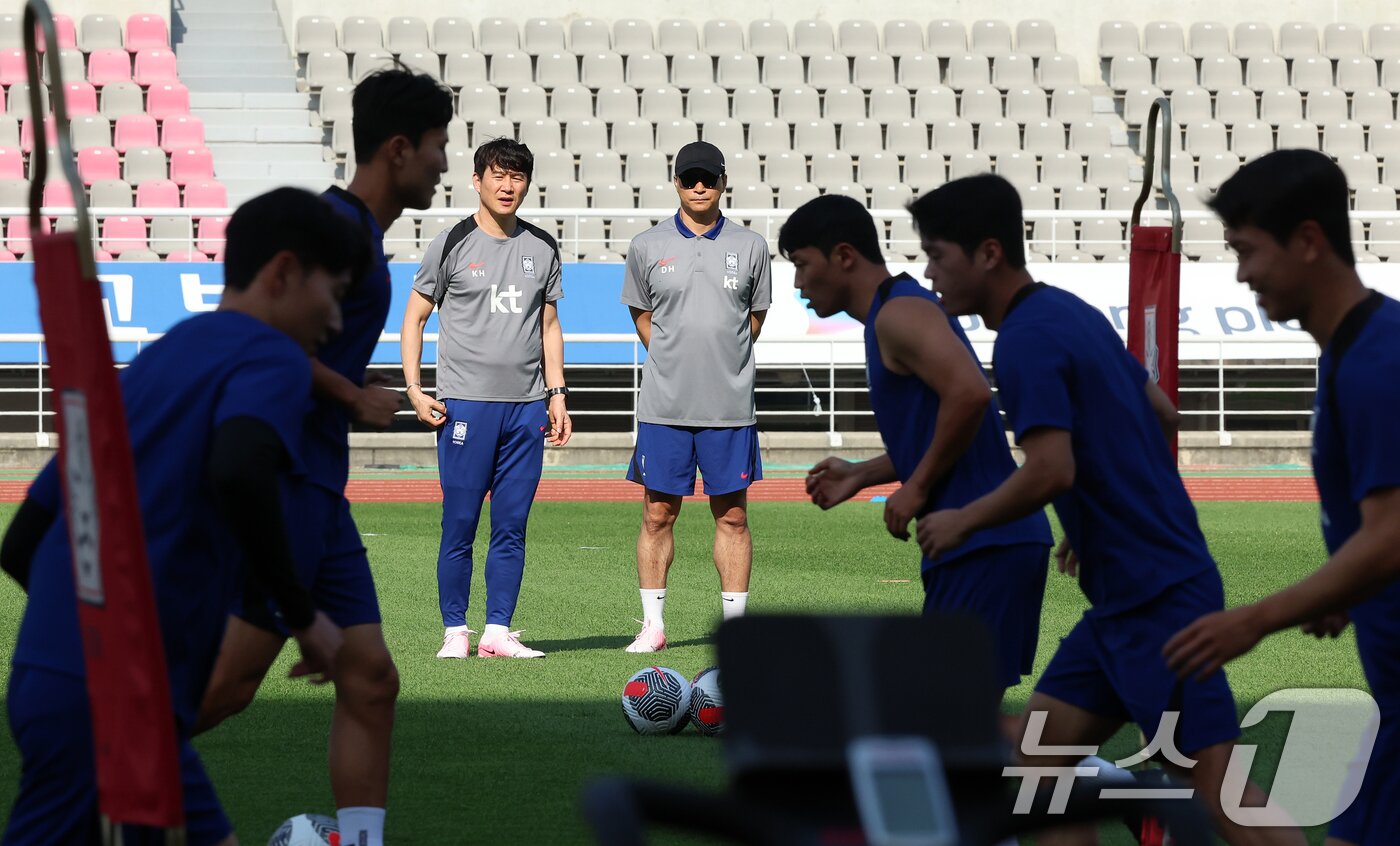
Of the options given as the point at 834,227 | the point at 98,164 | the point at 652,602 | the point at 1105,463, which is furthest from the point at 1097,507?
A: the point at 98,164

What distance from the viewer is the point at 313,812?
5.40 m

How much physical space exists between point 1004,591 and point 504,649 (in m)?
4.22

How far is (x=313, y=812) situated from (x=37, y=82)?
309cm

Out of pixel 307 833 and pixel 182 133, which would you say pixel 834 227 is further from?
pixel 182 133

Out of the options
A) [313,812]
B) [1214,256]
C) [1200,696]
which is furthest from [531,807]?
[1214,256]

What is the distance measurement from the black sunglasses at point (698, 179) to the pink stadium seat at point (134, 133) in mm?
16363

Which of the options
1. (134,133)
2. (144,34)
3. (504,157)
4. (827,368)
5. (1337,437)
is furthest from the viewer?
(144,34)

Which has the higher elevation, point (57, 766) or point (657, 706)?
point (57, 766)

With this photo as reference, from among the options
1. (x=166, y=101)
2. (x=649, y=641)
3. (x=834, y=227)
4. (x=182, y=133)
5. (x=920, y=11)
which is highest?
(x=920, y=11)

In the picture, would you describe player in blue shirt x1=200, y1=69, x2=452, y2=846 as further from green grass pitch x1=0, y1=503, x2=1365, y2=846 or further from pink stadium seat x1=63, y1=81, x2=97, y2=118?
pink stadium seat x1=63, y1=81, x2=97, y2=118

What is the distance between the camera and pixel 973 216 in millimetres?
4109

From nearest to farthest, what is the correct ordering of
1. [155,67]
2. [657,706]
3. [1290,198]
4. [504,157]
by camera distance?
[1290,198] < [657,706] < [504,157] < [155,67]

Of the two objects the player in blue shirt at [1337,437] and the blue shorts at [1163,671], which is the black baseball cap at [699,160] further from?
the player in blue shirt at [1337,437]

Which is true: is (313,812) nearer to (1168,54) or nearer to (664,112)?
(664,112)
